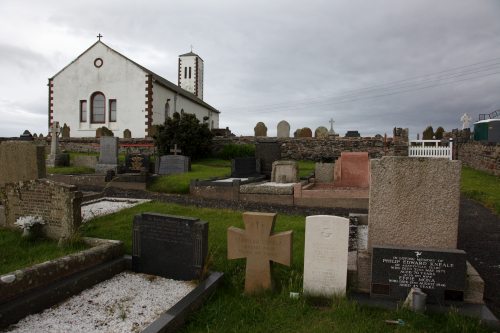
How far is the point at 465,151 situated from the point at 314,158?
8.35 metres

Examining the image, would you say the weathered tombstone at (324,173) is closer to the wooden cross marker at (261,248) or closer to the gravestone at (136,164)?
the gravestone at (136,164)

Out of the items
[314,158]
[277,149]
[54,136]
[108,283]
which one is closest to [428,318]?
[108,283]

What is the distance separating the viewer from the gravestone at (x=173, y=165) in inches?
574

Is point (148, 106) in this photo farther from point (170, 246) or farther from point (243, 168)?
point (170, 246)

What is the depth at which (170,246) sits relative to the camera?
14.3 feet

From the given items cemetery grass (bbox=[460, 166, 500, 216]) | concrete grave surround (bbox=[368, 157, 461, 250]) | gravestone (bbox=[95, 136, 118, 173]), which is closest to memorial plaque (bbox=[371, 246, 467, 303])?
concrete grave surround (bbox=[368, 157, 461, 250])

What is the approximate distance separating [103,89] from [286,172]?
66.9 ft

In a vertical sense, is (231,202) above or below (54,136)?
below

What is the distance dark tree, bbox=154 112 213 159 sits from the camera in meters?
19.2

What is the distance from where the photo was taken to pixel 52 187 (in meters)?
5.21

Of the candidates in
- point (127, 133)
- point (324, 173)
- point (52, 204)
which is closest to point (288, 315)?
point (52, 204)

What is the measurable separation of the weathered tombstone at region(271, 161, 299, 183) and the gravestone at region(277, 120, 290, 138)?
12.0 metres

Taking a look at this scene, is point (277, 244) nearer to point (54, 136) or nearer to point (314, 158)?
point (54, 136)

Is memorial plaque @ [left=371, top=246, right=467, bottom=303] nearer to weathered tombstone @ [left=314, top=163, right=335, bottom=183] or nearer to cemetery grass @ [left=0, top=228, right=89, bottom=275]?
cemetery grass @ [left=0, top=228, right=89, bottom=275]
